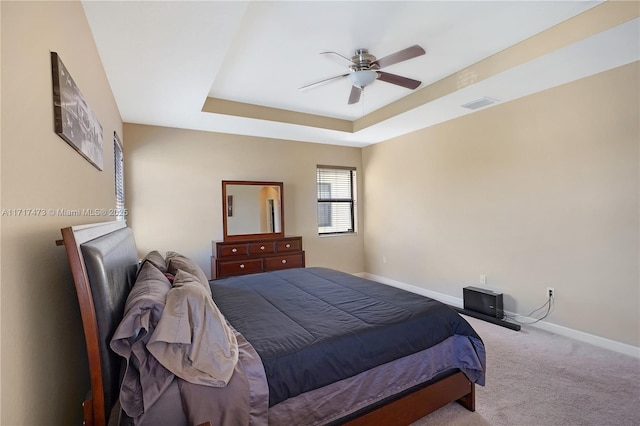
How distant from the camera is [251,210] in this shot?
461 cm

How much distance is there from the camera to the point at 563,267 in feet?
10.0

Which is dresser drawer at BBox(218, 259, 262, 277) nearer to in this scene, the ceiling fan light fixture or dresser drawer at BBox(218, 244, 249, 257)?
dresser drawer at BBox(218, 244, 249, 257)

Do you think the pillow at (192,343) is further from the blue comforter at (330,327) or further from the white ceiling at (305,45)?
the white ceiling at (305,45)

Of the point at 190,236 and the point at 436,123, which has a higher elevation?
the point at 436,123

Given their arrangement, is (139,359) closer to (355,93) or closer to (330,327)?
(330,327)

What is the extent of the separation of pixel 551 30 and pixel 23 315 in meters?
3.59

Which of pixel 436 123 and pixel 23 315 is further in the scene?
pixel 436 123

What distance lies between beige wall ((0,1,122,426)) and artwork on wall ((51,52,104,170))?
0.13 ft

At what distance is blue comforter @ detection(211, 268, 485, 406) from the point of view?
4.65 ft

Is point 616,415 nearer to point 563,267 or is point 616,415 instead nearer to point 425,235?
point 563,267

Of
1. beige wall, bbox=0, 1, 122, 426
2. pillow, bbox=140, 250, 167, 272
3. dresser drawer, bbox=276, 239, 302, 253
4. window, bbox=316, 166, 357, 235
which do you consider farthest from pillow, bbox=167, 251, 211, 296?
window, bbox=316, 166, 357, 235

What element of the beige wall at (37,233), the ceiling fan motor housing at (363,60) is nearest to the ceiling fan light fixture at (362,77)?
the ceiling fan motor housing at (363,60)

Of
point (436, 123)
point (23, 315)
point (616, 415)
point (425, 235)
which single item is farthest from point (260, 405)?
point (436, 123)

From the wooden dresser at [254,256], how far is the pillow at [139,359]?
2.87m
